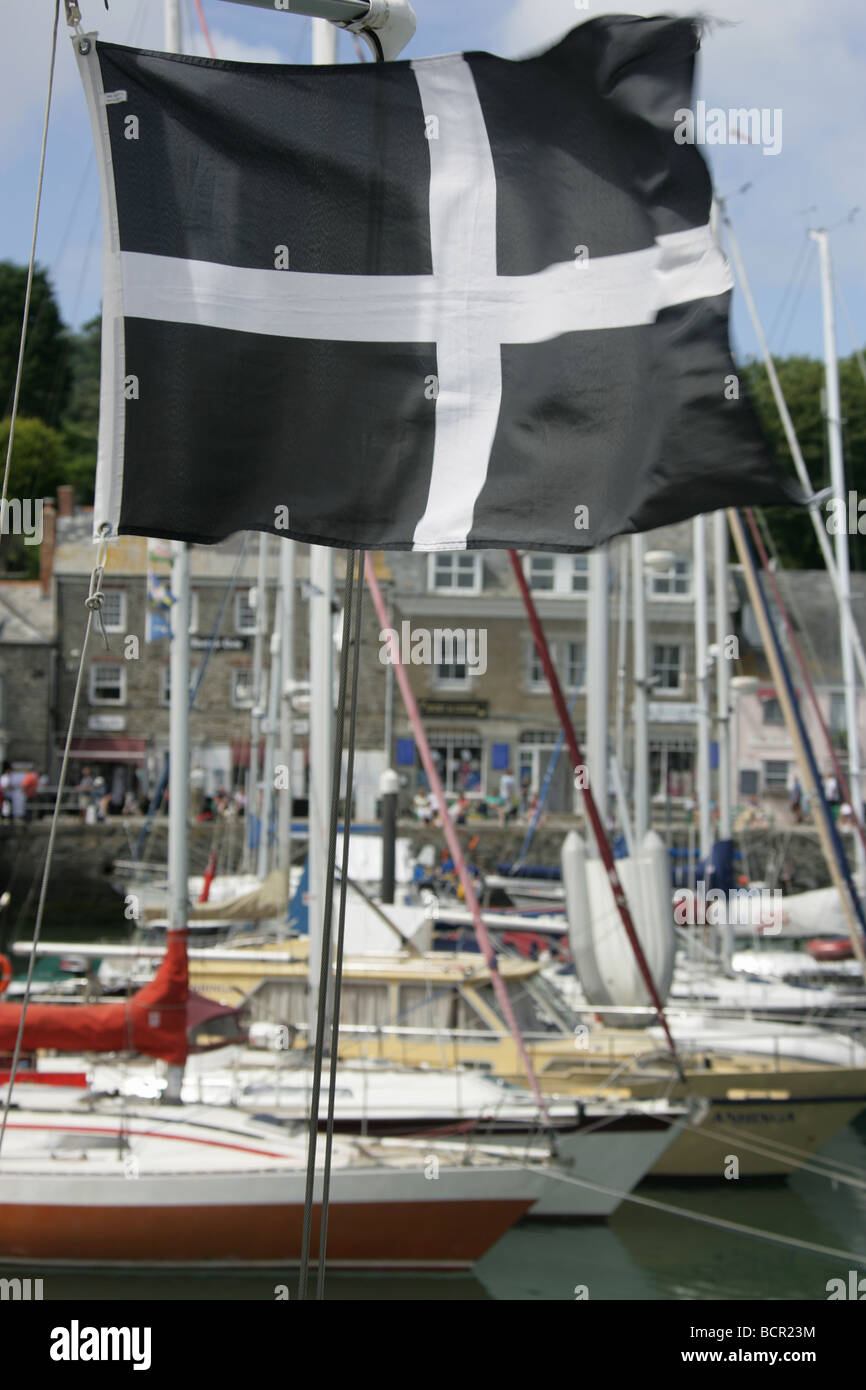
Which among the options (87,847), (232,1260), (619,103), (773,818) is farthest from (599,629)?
(773,818)

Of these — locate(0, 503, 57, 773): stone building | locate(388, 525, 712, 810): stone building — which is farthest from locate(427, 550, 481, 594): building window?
locate(0, 503, 57, 773): stone building

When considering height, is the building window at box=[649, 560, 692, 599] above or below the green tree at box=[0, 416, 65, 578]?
below

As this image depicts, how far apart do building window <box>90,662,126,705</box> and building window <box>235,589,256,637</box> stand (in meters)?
4.52

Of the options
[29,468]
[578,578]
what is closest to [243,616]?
[578,578]

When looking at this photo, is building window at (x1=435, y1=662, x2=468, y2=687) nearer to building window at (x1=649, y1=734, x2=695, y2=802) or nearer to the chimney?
building window at (x1=649, y1=734, x2=695, y2=802)

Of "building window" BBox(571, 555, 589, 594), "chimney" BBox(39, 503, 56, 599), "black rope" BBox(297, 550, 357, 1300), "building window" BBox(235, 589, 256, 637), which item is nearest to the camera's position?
"black rope" BBox(297, 550, 357, 1300)

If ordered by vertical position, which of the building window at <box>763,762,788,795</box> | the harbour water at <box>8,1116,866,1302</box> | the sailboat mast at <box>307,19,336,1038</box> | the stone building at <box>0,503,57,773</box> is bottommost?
the harbour water at <box>8,1116,866,1302</box>

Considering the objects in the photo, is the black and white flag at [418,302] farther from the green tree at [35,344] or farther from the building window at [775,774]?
the green tree at [35,344]

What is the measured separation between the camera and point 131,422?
4484 mm

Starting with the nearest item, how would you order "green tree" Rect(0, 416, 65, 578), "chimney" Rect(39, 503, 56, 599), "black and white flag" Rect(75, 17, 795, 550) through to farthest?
"black and white flag" Rect(75, 17, 795, 550) < "chimney" Rect(39, 503, 56, 599) < "green tree" Rect(0, 416, 65, 578)

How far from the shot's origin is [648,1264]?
13.6m

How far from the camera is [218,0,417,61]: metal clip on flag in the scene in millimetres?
4133

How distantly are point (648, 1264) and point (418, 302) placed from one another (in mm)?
11264

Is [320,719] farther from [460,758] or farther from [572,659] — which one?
[572,659]
